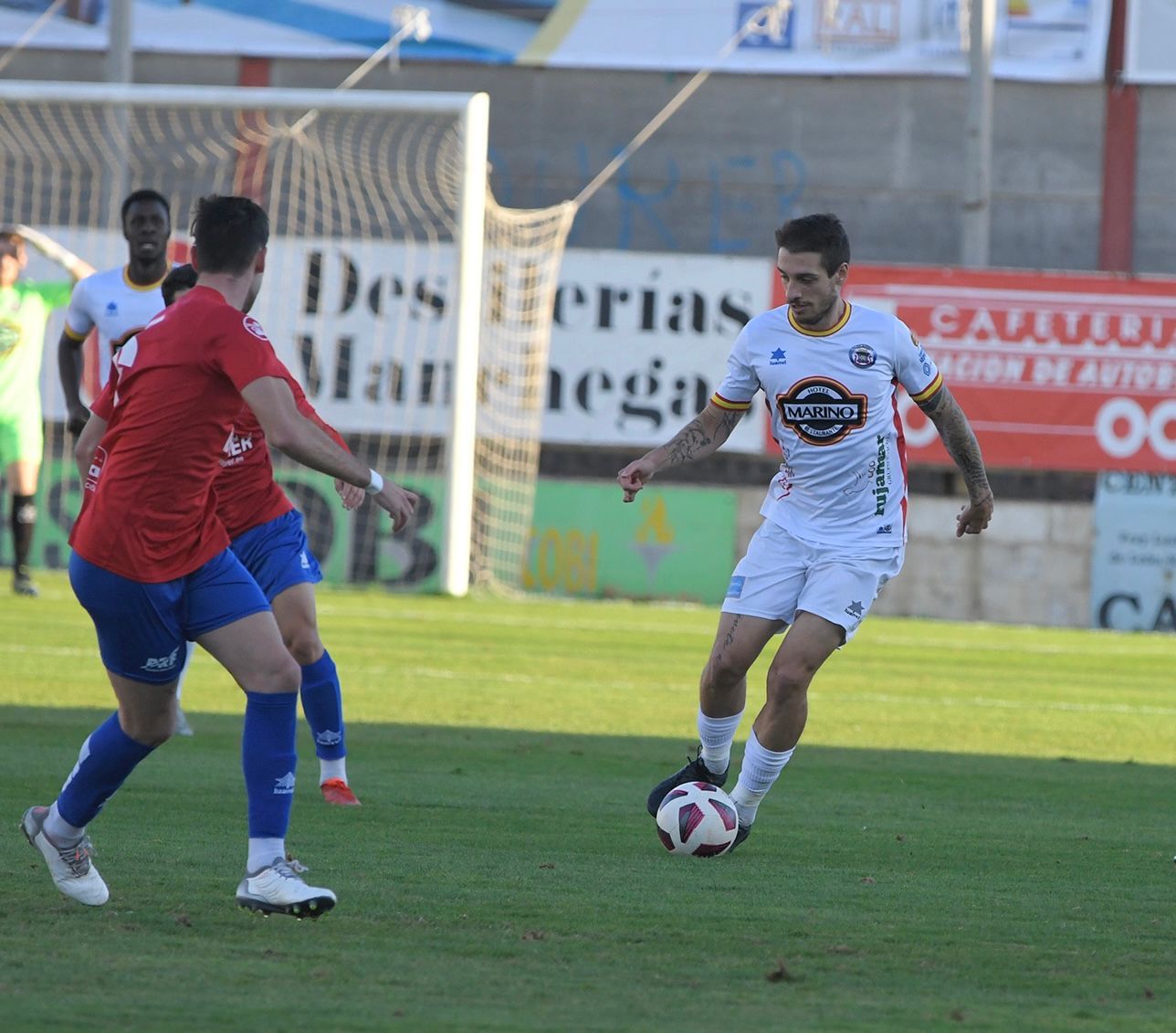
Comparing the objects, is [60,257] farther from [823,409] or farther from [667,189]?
[667,189]

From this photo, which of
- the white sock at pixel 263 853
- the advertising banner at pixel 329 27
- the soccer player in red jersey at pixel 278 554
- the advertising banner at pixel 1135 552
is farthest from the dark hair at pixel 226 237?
the advertising banner at pixel 329 27

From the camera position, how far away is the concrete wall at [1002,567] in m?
17.8

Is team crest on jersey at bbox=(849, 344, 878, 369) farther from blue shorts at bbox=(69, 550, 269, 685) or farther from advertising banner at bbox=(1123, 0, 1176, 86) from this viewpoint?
advertising banner at bbox=(1123, 0, 1176, 86)

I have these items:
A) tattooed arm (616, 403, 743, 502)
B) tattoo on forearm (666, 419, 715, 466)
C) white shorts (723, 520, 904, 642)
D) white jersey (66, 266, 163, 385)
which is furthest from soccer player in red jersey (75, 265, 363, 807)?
white jersey (66, 266, 163, 385)

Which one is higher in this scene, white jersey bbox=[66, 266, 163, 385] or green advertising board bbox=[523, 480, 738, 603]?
white jersey bbox=[66, 266, 163, 385]

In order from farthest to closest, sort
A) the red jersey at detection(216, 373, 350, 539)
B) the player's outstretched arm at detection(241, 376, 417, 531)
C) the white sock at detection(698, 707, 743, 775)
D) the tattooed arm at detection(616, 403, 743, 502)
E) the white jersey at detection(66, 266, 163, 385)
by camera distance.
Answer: the white jersey at detection(66, 266, 163, 385) < the red jersey at detection(216, 373, 350, 539) < the white sock at detection(698, 707, 743, 775) < the tattooed arm at detection(616, 403, 743, 502) < the player's outstretched arm at detection(241, 376, 417, 531)

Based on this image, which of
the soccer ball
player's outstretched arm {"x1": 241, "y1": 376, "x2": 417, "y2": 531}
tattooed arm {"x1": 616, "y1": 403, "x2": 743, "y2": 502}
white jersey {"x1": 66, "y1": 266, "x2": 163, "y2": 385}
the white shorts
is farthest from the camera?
white jersey {"x1": 66, "y1": 266, "x2": 163, "y2": 385}

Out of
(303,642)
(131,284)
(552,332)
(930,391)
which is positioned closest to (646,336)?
(552,332)

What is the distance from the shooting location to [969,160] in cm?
1942

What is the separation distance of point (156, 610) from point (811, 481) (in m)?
2.56

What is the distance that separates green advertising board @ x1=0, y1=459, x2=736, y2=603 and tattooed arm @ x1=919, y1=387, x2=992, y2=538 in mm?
11296

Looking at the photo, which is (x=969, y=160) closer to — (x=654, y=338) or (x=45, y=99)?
(x=654, y=338)

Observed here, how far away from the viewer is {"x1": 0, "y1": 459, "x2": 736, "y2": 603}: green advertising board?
1819 centimetres

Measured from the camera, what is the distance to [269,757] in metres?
5.05
